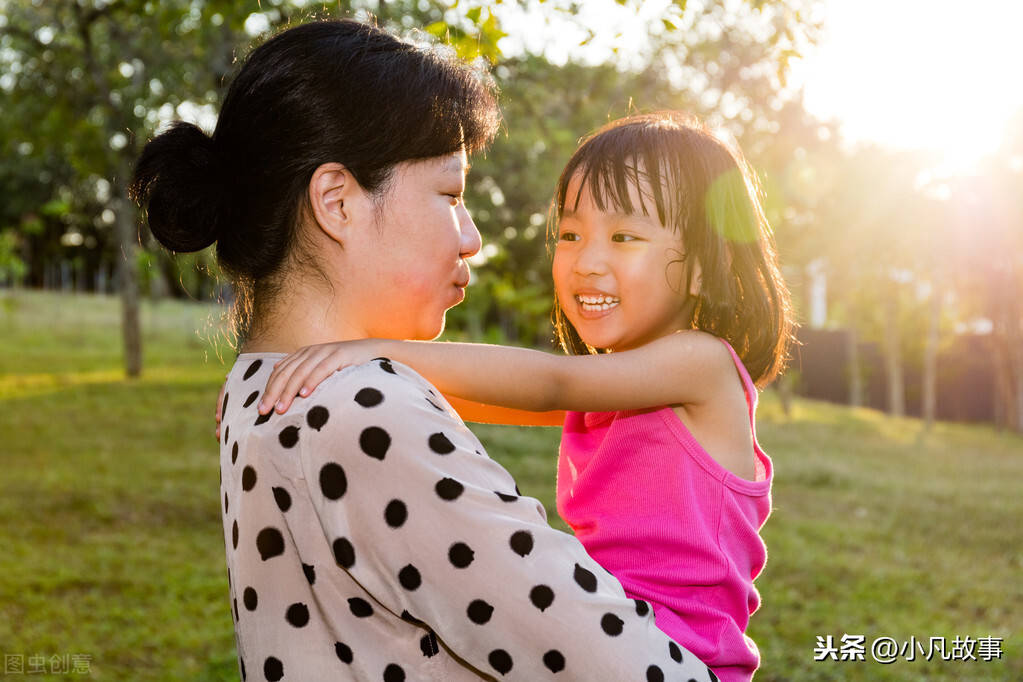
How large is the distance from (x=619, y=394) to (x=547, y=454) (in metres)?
10.0

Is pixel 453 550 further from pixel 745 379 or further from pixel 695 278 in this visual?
pixel 695 278

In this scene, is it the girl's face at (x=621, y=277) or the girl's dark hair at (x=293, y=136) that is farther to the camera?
the girl's face at (x=621, y=277)

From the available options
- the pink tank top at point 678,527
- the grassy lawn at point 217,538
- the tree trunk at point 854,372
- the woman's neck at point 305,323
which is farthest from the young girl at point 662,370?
the tree trunk at point 854,372

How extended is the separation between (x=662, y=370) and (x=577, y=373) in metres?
0.20

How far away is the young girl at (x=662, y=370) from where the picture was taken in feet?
6.55

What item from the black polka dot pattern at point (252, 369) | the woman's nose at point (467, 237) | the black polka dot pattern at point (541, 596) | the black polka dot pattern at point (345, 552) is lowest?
the black polka dot pattern at point (541, 596)

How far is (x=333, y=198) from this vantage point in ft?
5.54

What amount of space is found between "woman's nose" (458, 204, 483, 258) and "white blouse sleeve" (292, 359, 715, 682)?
1.66ft

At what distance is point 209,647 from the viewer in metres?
5.52

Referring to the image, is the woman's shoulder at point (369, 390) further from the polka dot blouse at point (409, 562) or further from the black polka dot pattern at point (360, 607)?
the black polka dot pattern at point (360, 607)

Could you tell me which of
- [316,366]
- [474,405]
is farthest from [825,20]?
[316,366]

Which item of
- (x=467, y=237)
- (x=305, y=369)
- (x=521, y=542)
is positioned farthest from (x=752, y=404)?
(x=305, y=369)

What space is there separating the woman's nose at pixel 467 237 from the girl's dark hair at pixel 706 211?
0.58m

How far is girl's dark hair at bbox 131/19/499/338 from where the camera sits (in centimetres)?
165
